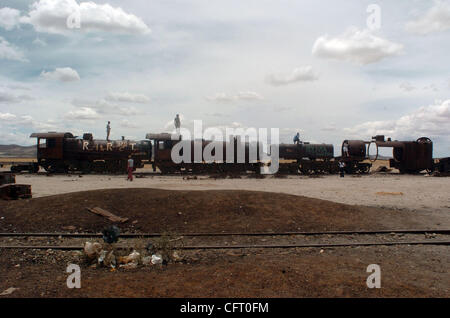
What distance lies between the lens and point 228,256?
6.89 meters

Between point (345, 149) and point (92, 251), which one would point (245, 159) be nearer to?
point (345, 149)

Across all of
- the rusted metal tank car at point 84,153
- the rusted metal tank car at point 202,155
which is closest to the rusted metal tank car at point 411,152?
the rusted metal tank car at point 202,155

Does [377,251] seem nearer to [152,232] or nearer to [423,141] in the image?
[152,232]

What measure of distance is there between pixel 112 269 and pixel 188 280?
1.65 m

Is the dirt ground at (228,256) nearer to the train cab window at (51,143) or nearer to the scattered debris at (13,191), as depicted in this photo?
the scattered debris at (13,191)

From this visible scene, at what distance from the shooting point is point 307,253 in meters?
7.12

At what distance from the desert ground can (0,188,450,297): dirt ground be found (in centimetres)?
2

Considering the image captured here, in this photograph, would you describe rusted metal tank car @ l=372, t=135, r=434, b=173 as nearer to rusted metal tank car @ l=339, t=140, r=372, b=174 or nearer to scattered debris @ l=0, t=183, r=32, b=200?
rusted metal tank car @ l=339, t=140, r=372, b=174

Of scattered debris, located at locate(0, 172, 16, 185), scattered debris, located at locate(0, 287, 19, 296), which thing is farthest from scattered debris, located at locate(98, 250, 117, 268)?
scattered debris, located at locate(0, 172, 16, 185)

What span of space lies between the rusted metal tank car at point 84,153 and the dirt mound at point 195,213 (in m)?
18.1

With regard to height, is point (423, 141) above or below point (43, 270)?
above

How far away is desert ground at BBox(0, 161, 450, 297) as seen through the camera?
4690 mm

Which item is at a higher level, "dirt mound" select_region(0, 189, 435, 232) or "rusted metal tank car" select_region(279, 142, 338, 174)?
"rusted metal tank car" select_region(279, 142, 338, 174)
